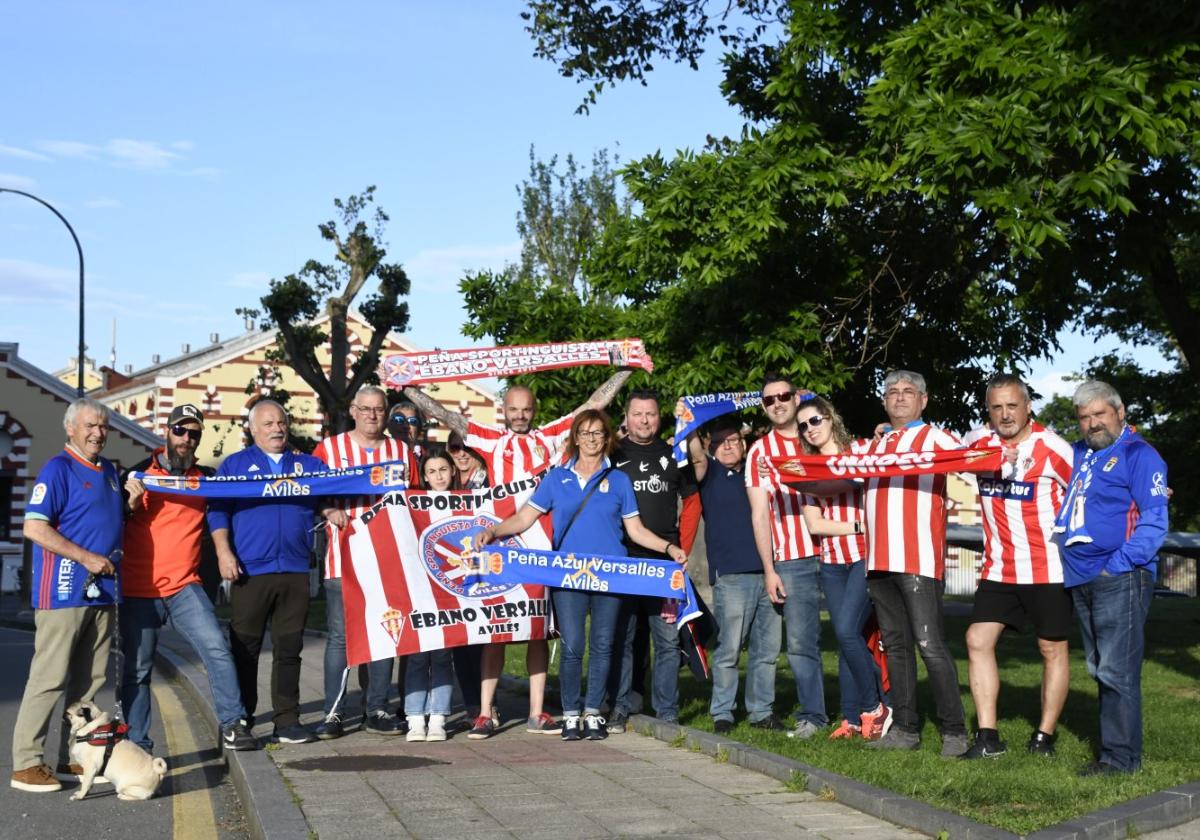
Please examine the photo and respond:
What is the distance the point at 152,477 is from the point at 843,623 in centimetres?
429

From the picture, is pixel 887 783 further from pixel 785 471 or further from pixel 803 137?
pixel 803 137

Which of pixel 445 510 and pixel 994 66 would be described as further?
pixel 994 66

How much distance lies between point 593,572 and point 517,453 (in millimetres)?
1253

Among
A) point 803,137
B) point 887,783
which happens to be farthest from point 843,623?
point 803,137

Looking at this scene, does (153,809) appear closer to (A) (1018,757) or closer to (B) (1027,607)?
(A) (1018,757)

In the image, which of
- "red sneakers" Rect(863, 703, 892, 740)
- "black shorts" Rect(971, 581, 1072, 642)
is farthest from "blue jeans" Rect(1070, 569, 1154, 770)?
"red sneakers" Rect(863, 703, 892, 740)

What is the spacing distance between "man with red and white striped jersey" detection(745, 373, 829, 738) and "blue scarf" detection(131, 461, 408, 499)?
2378mm

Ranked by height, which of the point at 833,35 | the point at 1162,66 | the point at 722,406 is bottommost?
the point at 722,406

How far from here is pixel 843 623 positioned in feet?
29.7

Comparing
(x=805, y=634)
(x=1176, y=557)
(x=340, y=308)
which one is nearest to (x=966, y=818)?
(x=805, y=634)

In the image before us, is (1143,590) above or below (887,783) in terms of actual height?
above

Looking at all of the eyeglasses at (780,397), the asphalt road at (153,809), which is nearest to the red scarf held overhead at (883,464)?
the eyeglasses at (780,397)

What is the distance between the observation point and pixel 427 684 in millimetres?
9664

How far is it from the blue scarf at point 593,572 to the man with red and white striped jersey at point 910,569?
1.42 m
